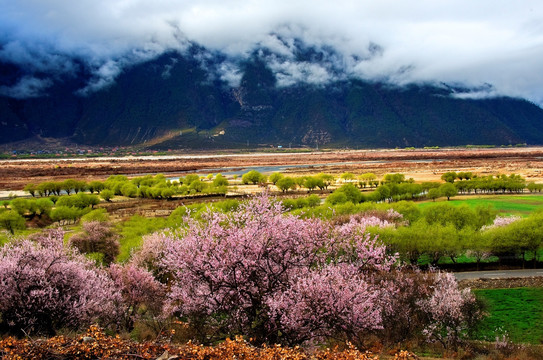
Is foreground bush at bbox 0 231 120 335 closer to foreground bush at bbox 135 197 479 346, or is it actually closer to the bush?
foreground bush at bbox 135 197 479 346

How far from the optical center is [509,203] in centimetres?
8356

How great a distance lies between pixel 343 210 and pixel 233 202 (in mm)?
18318

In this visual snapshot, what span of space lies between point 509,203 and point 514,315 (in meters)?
57.8

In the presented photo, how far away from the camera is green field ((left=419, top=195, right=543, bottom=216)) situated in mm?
73938

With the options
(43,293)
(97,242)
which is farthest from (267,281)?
(97,242)

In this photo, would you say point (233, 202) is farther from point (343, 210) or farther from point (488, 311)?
point (488, 311)

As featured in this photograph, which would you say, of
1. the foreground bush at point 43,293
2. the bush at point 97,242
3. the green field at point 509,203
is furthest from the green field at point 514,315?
the bush at point 97,242

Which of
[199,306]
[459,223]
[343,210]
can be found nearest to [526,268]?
[459,223]

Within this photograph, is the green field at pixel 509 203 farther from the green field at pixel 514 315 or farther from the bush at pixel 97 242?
the bush at pixel 97 242

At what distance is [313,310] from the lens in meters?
16.0

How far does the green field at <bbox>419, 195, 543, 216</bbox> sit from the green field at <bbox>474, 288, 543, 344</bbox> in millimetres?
34968

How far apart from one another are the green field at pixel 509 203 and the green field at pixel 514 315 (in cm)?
3497

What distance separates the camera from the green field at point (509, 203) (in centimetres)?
7394

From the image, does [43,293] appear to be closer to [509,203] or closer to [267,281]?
[267,281]
